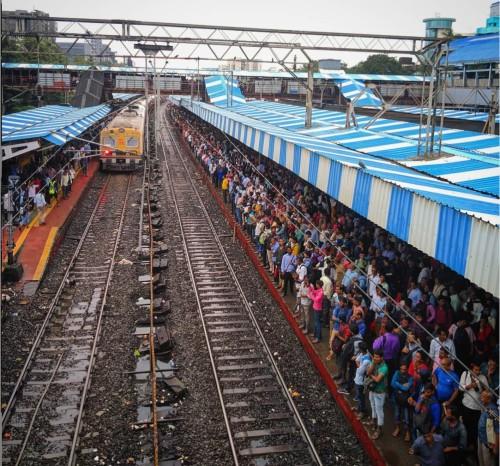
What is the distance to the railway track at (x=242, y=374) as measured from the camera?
7.93 meters

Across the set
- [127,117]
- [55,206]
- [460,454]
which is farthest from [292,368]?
[127,117]

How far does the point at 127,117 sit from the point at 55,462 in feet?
90.6

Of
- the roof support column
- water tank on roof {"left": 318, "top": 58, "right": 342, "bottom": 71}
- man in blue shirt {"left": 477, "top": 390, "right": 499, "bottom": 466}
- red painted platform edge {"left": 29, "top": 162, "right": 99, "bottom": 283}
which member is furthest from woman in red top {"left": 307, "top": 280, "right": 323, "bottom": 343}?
water tank on roof {"left": 318, "top": 58, "right": 342, "bottom": 71}

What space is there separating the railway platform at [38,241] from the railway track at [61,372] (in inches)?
26.0

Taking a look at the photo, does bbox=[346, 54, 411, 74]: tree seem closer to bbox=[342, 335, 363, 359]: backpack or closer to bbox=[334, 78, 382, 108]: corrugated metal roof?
bbox=[334, 78, 382, 108]: corrugated metal roof

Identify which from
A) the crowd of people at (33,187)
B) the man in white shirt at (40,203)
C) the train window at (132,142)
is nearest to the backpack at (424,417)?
the crowd of people at (33,187)

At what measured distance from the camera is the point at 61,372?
32.4 feet

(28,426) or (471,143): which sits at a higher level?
(471,143)

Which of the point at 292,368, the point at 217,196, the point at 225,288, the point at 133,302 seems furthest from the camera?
the point at 217,196

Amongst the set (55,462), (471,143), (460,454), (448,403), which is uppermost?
(471,143)

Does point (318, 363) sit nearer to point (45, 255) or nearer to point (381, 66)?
point (45, 255)

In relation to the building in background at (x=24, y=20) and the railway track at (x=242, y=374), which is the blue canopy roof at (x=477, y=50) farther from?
the building in background at (x=24, y=20)

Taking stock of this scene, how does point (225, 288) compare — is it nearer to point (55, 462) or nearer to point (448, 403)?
point (55, 462)

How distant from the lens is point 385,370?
7660 mm
